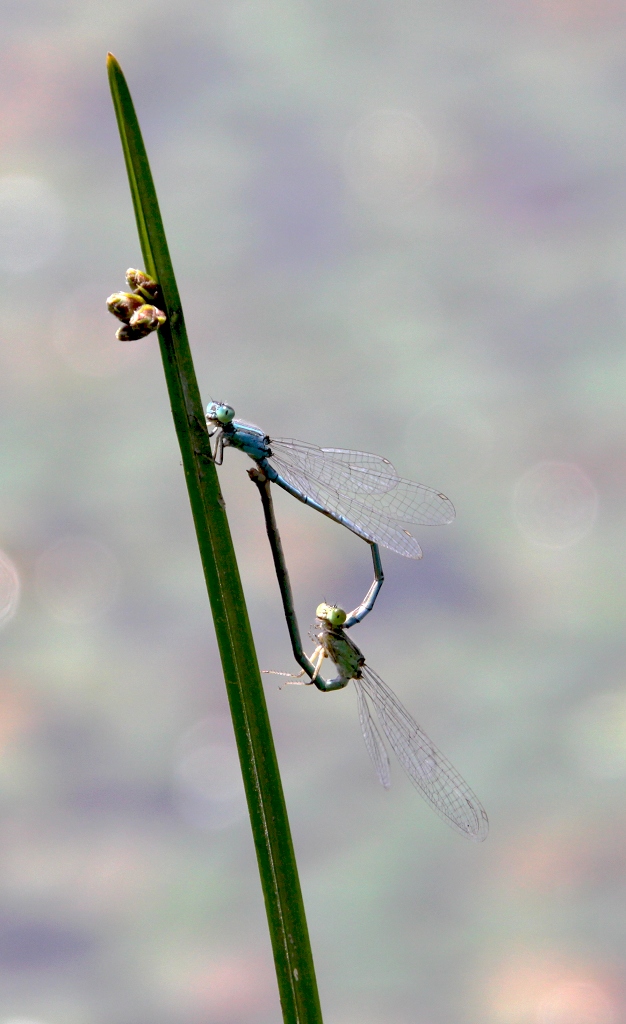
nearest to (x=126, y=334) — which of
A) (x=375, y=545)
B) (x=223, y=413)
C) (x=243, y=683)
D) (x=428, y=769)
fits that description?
(x=243, y=683)

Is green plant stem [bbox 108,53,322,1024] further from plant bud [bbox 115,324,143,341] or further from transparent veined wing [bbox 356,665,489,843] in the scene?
transparent veined wing [bbox 356,665,489,843]

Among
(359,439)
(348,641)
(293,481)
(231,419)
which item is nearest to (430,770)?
(348,641)

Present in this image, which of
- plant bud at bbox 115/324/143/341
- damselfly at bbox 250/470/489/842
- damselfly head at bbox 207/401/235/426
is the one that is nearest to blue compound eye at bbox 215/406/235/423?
damselfly head at bbox 207/401/235/426

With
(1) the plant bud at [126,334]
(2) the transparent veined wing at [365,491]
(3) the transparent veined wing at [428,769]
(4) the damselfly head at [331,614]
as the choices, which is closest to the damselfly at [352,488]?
(2) the transparent veined wing at [365,491]

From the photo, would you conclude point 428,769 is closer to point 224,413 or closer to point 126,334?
point 224,413

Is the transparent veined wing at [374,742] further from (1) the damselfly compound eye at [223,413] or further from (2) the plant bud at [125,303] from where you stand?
(2) the plant bud at [125,303]
